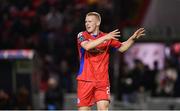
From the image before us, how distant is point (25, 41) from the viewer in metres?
22.2

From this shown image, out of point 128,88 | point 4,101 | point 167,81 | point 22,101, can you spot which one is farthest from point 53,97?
point 167,81

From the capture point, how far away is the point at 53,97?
18500mm

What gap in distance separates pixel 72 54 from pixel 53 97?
3.01 m

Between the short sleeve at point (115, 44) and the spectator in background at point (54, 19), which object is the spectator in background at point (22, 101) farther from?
the short sleeve at point (115, 44)

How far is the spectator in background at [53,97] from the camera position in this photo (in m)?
18.5

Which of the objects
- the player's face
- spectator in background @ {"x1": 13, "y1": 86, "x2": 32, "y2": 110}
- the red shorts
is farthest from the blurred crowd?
the player's face

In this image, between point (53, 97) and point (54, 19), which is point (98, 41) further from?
point (54, 19)

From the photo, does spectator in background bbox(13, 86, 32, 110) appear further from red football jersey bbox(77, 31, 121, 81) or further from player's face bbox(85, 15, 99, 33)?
player's face bbox(85, 15, 99, 33)

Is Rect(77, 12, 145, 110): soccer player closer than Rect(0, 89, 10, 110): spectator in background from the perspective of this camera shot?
Yes

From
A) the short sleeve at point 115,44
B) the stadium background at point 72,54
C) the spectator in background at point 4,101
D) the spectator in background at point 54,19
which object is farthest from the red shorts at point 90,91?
the spectator in background at point 54,19

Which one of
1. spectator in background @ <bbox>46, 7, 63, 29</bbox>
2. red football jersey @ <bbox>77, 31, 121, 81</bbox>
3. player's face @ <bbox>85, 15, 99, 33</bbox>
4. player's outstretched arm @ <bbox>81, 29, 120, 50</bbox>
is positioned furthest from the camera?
spectator in background @ <bbox>46, 7, 63, 29</bbox>

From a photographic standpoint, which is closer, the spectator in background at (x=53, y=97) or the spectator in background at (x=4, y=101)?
the spectator in background at (x=53, y=97)

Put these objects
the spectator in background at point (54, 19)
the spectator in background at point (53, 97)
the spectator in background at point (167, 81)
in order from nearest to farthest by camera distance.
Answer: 1. the spectator in background at point (53, 97)
2. the spectator in background at point (167, 81)
3. the spectator in background at point (54, 19)

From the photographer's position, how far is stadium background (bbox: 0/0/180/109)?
1902 cm
